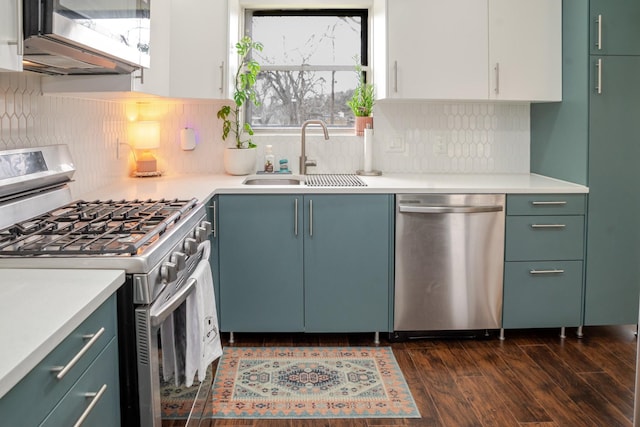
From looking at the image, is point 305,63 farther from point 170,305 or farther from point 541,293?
point 170,305

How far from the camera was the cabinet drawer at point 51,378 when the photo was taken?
1108 mm

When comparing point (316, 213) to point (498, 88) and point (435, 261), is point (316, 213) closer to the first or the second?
point (435, 261)

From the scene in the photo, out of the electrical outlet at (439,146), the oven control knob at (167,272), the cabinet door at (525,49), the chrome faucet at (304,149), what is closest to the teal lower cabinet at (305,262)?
the chrome faucet at (304,149)

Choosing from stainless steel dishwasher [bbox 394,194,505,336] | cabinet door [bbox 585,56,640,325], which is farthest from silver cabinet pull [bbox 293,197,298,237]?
cabinet door [bbox 585,56,640,325]

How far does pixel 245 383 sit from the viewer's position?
3.15 meters

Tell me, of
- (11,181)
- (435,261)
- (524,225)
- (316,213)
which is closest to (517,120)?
(524,225)

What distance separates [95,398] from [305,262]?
2.17 metres

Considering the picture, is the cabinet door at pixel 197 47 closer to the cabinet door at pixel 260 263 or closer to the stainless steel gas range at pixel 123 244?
the cabinet door at pixel 260 263

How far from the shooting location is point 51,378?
1.26 m

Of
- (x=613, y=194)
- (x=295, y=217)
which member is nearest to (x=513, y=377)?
(x=613, y=194)

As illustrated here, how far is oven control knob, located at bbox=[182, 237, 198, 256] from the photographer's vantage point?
7.43ft

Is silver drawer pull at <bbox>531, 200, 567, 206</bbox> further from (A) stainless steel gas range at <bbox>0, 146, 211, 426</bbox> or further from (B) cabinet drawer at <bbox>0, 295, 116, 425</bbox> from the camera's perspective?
(B) cabinet drawer at <bbox>0, 295, 116, 425</bbox>

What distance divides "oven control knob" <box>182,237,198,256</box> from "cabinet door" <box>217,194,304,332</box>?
1.27m

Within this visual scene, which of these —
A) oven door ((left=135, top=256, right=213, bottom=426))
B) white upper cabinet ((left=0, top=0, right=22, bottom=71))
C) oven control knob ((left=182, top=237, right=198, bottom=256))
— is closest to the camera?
white upper cabinet ((left=0, top=0, right=22, bottom=71))
